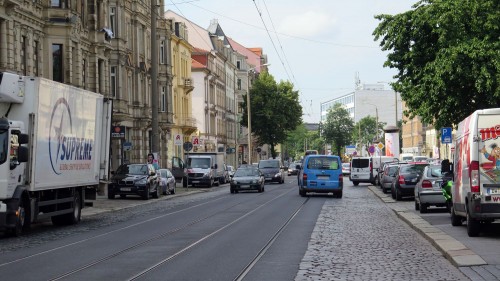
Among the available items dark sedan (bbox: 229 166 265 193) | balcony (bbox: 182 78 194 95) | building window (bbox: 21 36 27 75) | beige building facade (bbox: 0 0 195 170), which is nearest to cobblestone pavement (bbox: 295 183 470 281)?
beige building facade (bbox: 0 0 195 170)

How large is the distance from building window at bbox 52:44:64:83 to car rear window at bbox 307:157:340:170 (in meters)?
12.9

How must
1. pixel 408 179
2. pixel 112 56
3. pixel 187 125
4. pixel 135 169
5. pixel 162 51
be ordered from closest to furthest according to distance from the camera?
pixel 408 179 < pixel 135 169 < pixel 112 56 < pixel 162 51 < pixel 187 125

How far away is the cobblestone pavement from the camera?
41.0ft

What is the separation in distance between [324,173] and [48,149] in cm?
2105

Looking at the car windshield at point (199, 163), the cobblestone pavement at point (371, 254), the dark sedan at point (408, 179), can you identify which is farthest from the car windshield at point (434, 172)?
the car windshield at point (199, 163)

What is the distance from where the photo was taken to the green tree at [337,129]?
152 m

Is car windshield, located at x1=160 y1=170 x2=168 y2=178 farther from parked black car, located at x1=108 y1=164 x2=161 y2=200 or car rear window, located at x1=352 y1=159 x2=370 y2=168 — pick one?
car rear window, located at x1=352 y1=159 x2=370 y2=168

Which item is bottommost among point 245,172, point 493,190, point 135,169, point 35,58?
point 493,190

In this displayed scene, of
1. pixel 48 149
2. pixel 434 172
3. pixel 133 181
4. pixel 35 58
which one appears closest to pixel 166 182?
pixel 133 181

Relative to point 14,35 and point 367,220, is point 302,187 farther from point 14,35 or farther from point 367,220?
point 367,220

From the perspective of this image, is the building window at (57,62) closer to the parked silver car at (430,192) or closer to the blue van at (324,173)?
the blue van at (324,173)

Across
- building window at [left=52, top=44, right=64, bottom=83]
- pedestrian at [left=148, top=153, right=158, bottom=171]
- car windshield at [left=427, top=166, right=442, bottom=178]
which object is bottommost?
car windshield at [left=427, top=166, right=442, bottom=178]

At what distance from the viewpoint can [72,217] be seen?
82.2 feet

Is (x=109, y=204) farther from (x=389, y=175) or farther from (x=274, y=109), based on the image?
(x=274, y=109)
